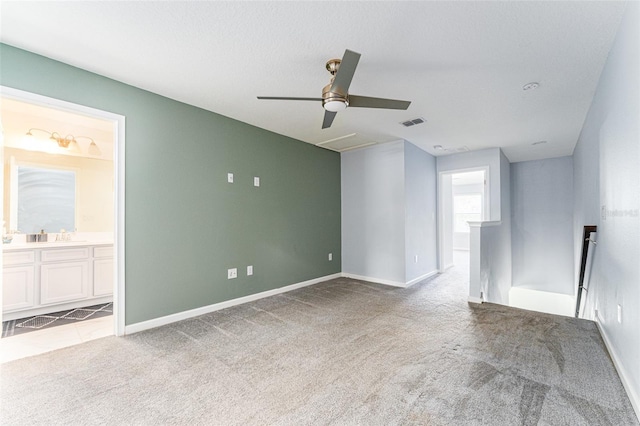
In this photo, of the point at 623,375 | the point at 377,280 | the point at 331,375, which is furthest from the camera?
the point at 377,280

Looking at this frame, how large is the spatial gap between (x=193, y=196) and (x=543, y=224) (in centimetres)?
692

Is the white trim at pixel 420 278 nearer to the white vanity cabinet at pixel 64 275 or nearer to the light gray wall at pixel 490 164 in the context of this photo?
the light gray wall at pixel 490 164

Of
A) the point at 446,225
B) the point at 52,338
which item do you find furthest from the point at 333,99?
the point at 446,225

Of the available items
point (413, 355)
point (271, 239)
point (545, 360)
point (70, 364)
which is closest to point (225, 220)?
point (271, 239)

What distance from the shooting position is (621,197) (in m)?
1.97

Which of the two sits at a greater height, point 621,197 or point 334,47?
point 334,47

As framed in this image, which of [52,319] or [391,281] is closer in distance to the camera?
[52,319]

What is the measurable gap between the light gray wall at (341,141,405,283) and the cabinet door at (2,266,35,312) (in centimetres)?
439

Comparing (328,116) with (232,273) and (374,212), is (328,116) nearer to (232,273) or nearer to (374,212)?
(232,273)

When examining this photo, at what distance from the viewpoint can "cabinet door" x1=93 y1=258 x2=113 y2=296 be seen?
379 cm

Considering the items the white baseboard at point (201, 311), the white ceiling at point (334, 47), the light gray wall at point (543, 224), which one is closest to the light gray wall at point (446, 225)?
the light gray wall at point (543, 224)

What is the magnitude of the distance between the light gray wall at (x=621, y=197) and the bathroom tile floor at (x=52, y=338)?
165 inches

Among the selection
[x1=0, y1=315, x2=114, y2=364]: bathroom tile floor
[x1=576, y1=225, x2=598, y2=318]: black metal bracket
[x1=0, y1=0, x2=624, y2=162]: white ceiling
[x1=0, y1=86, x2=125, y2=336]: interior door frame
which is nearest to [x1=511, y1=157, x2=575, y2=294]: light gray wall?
[x1=576, y1=225, x2=598, y2=318]: black metal bracket

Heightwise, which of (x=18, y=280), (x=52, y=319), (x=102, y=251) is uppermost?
(x=102, y=251)
